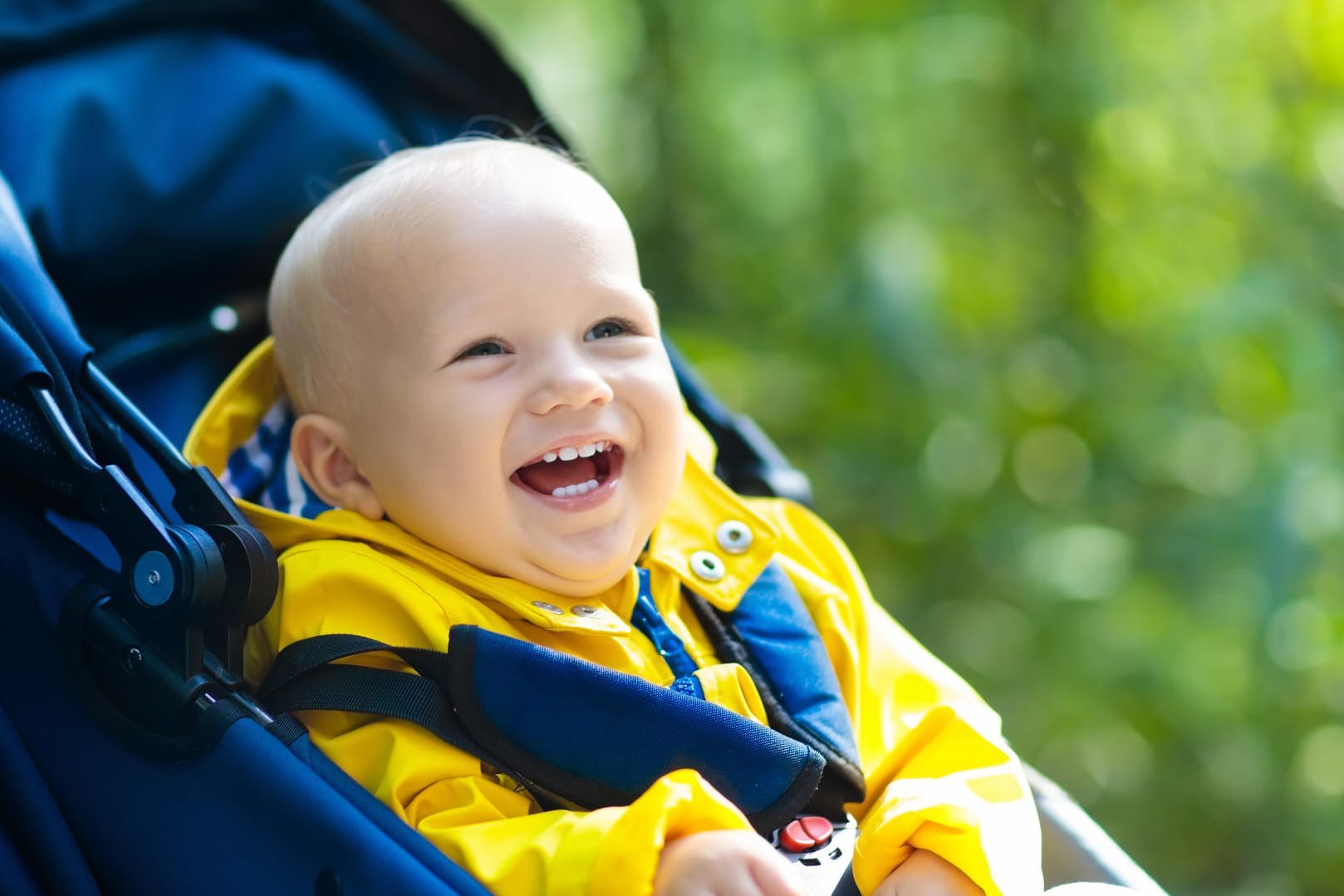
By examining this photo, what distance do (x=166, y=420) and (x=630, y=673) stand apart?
0.64 metres

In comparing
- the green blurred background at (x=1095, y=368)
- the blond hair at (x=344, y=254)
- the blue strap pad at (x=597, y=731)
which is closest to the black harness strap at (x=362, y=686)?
the blue strap pad at (x=597, y=731)

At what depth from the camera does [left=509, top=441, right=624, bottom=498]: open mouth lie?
1.14 meters

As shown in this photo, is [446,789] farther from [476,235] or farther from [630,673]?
[476,235]

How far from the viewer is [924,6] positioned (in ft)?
8.20

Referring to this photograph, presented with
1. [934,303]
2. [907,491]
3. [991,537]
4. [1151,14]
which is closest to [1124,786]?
[991,537]

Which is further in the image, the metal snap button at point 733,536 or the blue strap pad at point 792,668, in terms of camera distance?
the metal snap button at point 733,536

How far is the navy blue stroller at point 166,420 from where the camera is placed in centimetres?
95

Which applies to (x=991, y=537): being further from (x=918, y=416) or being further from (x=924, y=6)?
(x=924, y=6)

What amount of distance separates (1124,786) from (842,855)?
1.45 m

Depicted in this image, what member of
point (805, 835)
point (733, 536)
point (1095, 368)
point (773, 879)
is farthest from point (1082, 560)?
point (773, 879)

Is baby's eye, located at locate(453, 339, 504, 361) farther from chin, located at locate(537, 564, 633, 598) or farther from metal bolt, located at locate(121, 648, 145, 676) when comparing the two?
metal bolt, located at locate(121, 648, 145, 676)

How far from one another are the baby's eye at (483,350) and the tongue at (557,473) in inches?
4.3

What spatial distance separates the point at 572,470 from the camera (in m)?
1.19

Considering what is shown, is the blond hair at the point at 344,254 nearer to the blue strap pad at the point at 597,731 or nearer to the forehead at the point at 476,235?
the forehead at the point at 476,235
